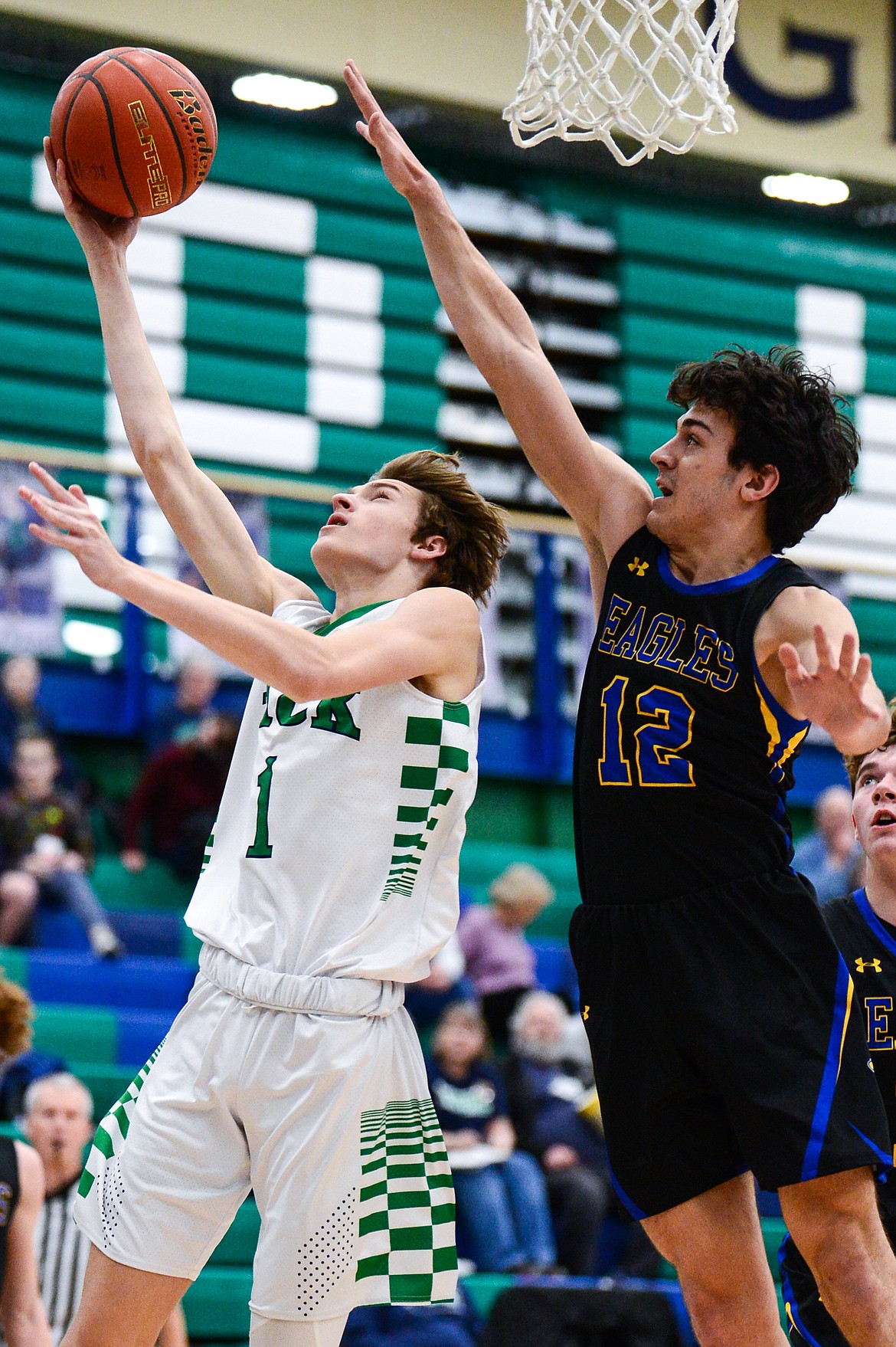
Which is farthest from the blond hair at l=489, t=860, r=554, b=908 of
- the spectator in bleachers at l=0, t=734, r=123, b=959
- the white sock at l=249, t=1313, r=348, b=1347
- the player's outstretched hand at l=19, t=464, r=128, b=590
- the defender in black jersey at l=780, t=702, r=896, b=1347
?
the player's outstretched hand at l=19, t=464, r=128, b=590

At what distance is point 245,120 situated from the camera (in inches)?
460

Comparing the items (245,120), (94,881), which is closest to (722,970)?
(94,881)

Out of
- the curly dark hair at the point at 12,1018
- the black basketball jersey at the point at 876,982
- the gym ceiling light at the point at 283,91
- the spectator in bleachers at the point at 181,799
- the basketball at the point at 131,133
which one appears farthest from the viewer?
the gym ceiling light at the point at 283,91

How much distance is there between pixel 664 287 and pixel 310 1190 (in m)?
10.4

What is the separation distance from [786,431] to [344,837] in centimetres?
124

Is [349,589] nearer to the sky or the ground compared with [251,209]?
nearer to the ground

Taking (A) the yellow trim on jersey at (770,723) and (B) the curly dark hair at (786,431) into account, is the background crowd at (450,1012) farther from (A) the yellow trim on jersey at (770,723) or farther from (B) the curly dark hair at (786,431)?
(B) the curly dark hair at (786,431)

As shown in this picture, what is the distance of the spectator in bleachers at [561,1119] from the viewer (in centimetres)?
735

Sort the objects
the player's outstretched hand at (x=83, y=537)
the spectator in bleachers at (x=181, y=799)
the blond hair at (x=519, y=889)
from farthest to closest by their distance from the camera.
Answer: the blond hair at (x=519, y=889), the spectator in bleachers at (x=181, y=799), the player's outstretched hand at (x=83, y=537)

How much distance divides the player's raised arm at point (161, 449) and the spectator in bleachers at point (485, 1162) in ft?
12.6

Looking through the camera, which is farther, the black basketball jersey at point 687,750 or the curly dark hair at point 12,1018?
the curly dark hair at point 12,1018

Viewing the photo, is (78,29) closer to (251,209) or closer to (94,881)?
(251,209)

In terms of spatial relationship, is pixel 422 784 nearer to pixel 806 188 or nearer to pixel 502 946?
pixel 502 946

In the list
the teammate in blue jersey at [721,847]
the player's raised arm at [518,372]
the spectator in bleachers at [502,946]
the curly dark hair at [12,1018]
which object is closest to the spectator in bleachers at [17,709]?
the spectator in bleachers at [502,946]
